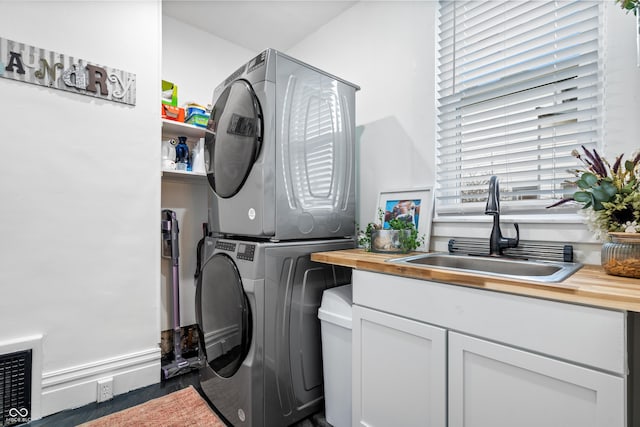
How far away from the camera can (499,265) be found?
1.47m

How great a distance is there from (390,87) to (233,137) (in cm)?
117

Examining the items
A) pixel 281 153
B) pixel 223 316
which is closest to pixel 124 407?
pixel 223 316

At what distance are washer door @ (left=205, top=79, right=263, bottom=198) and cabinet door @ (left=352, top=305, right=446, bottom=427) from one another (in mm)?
976

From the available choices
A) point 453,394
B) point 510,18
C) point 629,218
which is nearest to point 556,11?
point 510,18

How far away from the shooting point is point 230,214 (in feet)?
5.83

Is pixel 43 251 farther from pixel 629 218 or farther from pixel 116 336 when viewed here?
pixel 629 218

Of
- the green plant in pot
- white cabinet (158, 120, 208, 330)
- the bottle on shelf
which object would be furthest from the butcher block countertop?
white cabinet (158, 120, 208, 330)

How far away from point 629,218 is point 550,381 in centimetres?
65

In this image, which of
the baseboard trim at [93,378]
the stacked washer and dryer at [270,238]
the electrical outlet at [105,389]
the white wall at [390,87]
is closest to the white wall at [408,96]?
the white wall at [390,87]

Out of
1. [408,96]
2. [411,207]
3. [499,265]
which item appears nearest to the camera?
[499,265]

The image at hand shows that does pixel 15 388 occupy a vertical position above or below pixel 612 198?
below

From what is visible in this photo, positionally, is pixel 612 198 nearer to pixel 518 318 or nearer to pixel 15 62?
pixel 518 318

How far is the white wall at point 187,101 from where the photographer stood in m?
2.48

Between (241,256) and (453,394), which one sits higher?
(241,256)
